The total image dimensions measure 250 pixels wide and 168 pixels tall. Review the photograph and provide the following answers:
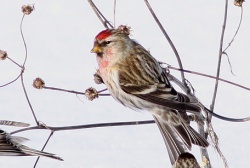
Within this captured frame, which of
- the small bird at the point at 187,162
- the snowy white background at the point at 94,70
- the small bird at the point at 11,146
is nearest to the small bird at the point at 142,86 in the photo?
the small bird at the point at 11,146

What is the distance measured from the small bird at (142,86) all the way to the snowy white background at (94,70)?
1.30m

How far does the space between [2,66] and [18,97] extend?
1.91 feet

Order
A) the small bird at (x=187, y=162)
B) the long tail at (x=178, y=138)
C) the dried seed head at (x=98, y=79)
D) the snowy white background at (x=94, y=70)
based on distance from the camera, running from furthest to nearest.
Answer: the snowy white background at (x=94, y=70)
the dried seed head at (x=98, y=79)
the long tail at (x=178, y=138)
the small bird at (x=187, y=162)

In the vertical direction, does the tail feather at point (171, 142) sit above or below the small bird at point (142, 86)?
below

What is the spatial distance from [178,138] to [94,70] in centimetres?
282

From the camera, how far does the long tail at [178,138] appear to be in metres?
3.81

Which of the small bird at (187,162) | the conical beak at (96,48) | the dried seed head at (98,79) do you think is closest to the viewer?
the small bird at (187,162)

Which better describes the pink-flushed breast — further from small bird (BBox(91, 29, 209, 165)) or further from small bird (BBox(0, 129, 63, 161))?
small bird (BBox(0, 129, 63, 161))

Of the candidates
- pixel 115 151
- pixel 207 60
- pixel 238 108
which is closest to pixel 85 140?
pixel 115 151

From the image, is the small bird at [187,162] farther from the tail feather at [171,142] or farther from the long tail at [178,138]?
the tail feather at [171,142]

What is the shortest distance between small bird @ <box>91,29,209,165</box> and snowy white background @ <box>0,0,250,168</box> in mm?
1296

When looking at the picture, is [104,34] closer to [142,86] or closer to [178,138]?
[142,86]

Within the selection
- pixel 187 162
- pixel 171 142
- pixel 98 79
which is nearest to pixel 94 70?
pixel 98 79

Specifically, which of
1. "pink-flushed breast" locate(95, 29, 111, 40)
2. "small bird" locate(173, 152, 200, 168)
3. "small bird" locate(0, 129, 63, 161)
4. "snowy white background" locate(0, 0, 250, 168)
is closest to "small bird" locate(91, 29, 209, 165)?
"pink-flushed breast" locate(95, 29, 111, 40)
